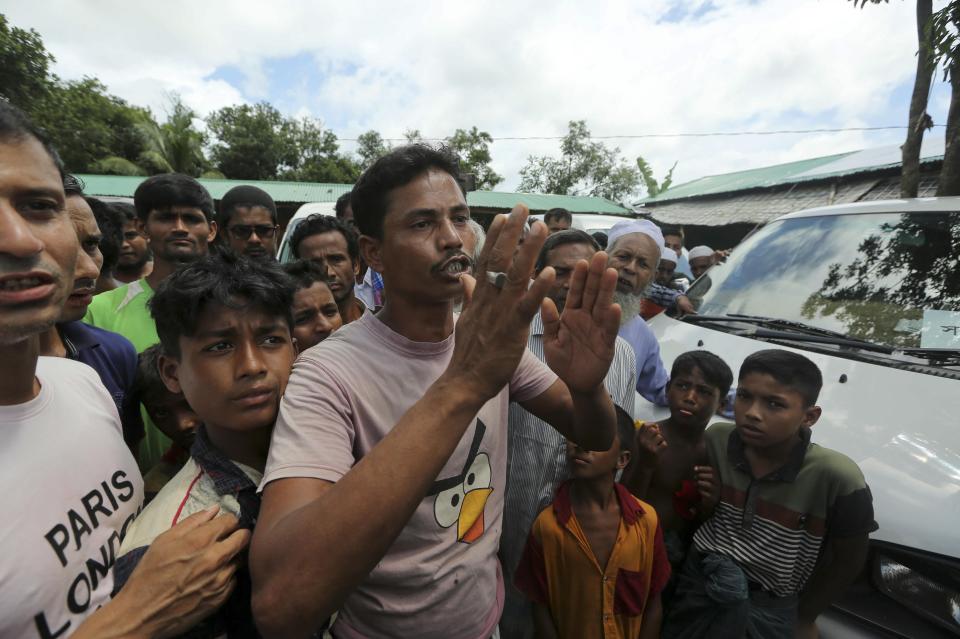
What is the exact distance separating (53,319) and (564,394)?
1460mm

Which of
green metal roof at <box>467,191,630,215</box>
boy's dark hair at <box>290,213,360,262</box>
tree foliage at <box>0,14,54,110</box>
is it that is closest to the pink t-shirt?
boy's dark hair at <box>290,213,360,262</box>

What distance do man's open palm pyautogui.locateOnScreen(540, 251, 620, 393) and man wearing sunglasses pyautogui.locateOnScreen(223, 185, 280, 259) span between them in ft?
8.66

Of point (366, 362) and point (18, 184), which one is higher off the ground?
point (18, 184)

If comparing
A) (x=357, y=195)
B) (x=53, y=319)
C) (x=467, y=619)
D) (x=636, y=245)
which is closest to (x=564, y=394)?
(x=467, y=619)

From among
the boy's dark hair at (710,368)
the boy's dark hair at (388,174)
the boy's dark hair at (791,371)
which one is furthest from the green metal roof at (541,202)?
the boy's dark hair at (388,174)

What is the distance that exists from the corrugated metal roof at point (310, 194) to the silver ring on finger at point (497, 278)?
54.4 ft

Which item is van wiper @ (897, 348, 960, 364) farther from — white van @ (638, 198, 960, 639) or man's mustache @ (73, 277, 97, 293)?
man's mustache @ (73, 277, 97, 293)

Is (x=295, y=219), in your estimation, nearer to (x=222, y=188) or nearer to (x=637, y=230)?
(x=637, y=230)

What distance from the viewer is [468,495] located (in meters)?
1.48

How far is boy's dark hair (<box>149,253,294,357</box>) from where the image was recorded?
4.79 feet

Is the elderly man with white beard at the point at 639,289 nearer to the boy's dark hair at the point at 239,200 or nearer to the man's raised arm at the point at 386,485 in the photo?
the man's raised arm at the point at 386,485

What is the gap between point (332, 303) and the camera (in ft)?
8.56

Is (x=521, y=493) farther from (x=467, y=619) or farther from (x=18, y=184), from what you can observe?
(x=18, y=184)

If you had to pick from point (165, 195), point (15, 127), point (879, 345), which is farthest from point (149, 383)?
point (879, 345)
